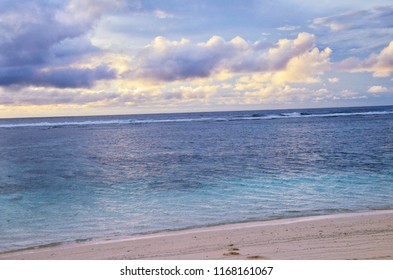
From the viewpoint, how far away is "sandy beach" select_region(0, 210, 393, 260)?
19.5 ft

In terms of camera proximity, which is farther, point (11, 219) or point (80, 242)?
point (11, 219)

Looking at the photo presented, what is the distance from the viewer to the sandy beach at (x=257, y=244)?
5941mm

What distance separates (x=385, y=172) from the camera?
13.5m

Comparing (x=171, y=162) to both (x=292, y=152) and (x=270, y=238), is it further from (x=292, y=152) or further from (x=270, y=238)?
(x=270, y=238)

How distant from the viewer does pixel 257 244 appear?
6.50 metres

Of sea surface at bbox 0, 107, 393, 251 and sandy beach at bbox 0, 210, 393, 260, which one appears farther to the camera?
sea surface at bbox 0, 107, 393, 251

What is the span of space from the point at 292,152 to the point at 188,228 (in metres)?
13.6

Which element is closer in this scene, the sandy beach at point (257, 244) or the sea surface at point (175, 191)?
the sandy beach at point (257, 244)

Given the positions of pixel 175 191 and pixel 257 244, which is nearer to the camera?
pixel 257 244
